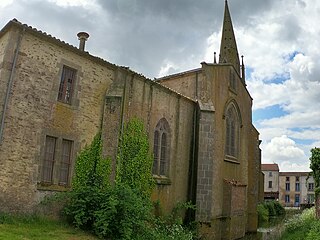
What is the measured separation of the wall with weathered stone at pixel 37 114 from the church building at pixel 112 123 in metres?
0.04

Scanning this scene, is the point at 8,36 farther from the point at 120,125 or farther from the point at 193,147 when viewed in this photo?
the point at 193,147

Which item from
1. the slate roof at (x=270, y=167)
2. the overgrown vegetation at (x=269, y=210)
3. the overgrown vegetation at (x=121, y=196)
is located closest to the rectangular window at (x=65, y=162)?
the overgrown vegetation at (x=121, y=196)

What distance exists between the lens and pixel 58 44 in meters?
14.3

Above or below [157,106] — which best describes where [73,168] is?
below

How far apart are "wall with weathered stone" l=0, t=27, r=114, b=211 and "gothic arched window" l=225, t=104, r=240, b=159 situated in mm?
10661

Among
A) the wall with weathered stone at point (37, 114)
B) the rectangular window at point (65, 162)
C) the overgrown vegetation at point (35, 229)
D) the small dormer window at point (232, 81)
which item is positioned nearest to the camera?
the overgrown vegetation at point (35, 229)

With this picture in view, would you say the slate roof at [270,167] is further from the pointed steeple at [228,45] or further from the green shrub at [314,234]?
the green shrub at [314,234]

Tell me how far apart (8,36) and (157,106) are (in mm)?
8150

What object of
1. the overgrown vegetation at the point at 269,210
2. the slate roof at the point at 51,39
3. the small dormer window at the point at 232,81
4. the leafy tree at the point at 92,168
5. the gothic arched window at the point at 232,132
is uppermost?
the small dormer window at the point at 232,81

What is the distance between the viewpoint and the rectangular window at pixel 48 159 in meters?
13.5

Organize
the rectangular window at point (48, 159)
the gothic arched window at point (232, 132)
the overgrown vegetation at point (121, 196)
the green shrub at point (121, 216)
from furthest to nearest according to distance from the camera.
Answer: the gothic arched window at point (232, 132)
the rectangular window at point (48, 159)
the overgrown vegetation at point (121, 196)
the green shrub at point (121, 216)

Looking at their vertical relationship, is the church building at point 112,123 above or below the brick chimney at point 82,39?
below

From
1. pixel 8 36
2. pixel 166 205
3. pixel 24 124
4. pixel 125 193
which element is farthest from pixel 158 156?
pixel 8 36

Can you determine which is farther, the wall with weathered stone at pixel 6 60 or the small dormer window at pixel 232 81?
the small dormer window at pixel 232 81
